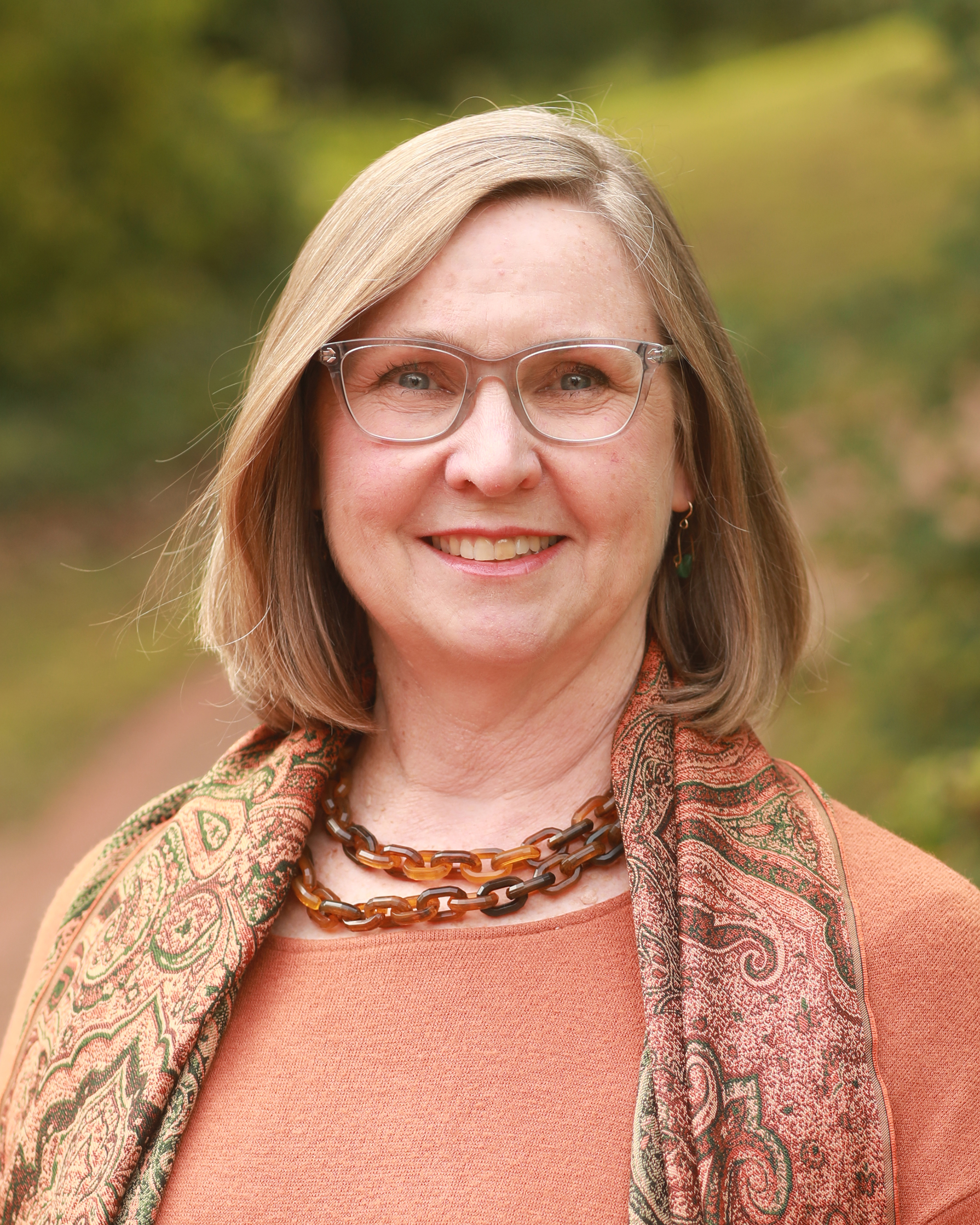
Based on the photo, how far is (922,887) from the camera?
1809 mm

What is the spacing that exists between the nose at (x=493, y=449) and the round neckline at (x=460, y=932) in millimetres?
603

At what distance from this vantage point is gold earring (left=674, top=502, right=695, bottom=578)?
2.21 metres

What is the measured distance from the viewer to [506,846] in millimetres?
2008

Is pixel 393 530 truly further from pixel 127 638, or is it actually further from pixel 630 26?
pixel 630 26

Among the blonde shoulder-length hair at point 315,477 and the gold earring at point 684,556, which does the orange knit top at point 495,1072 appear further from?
the gold earring at point 684,556

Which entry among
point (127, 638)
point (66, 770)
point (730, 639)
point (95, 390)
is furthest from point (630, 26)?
point (730, 639)

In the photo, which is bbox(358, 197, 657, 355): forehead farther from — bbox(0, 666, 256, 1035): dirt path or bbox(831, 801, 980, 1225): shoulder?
bbox(0, 666, 256, 1035): dirt path

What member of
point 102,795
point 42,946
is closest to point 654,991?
point 42,946

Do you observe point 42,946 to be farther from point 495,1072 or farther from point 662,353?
point 662,353

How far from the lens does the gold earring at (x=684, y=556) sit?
2.21 m

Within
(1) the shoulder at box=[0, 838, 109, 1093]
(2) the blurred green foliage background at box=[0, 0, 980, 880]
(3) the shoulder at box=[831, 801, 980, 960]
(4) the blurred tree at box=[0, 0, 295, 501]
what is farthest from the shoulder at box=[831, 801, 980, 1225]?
(4) the blurred tree at box=[0, 0, 295, 501]

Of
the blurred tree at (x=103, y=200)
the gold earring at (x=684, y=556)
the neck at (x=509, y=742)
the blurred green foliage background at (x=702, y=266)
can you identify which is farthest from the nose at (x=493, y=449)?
the blurred tree at (x=103, y=200)

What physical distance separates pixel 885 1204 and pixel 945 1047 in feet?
0.69

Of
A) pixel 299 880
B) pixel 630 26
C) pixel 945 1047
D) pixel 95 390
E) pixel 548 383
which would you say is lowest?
pixel 945 1047
